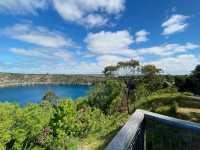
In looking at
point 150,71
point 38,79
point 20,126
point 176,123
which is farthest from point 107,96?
point 38,79

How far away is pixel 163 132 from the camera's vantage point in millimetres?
1783

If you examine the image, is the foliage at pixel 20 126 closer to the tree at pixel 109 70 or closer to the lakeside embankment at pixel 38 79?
the tree at pixel 109 70

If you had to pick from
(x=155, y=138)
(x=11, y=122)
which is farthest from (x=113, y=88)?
(x=155, y=138)

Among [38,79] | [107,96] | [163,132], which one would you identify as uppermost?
[163,132]

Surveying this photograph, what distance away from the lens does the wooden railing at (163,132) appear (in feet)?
4.98

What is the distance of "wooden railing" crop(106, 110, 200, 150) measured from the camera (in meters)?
1.52

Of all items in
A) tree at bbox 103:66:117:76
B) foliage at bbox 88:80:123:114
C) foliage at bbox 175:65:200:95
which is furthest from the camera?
tree at bbox 103:66:117:76

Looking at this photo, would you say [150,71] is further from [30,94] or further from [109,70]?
[30,94]

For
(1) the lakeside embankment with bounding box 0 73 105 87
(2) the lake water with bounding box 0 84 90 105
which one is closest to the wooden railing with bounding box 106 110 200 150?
(2) the lake water with bounding box 0 84 90 105

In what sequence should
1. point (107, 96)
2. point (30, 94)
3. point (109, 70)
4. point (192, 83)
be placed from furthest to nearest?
point (30, 94) → point (107, 96) → point (109, 70) → point (192, 83)

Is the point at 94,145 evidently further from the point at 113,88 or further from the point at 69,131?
the point at 113,88

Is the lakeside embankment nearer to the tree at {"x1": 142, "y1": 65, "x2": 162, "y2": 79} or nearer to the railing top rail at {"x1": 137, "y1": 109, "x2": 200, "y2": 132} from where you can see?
the tree at {"x1": 142, "y1": 65, "x2": 162, "y2": 79}

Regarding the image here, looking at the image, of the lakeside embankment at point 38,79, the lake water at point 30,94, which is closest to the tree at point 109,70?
the lake water at point 30,94

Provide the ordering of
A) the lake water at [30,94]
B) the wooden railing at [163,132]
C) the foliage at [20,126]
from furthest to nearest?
the lake water at [30,94]
the foliage at [20,126]
the wooden railing at [163,132]
